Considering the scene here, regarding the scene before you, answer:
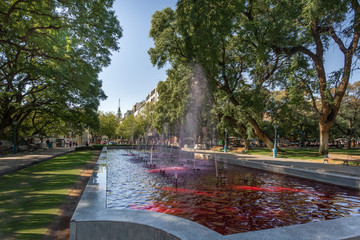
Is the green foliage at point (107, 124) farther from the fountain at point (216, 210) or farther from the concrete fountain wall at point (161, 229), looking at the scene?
the concrete fountain wall at point (161, 229)

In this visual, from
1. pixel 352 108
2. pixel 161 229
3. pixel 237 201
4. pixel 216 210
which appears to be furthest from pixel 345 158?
pixel 352 108

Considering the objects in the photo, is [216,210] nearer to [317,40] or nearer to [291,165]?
[291,165]

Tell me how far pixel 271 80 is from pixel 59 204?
906 inches

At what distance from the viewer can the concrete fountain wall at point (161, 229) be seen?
2.86 m

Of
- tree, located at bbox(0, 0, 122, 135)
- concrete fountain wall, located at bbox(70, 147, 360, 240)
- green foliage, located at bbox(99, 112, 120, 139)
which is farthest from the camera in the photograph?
green foliage, located at bbox(99, 112, 120, 139)

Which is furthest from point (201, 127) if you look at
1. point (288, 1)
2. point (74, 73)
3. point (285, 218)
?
point (285, 218)

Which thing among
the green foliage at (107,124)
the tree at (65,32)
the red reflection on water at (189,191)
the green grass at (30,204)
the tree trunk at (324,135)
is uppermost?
the tree at (65,32)

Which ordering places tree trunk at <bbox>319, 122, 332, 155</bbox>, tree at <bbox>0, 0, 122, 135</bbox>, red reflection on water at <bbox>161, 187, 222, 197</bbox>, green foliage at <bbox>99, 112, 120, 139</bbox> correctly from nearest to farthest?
1. red reflection on water at <bbox>161, 187, 222, 197</bbox>
2. tree at <bbox>0, 0, 122, 135</bbox>
3. tree trunk at <bbox>319, 122, 332, 155</bbox>
4. green foliage at <bbox>99, 112, 120, 139</bbox>

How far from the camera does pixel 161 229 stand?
2.95m

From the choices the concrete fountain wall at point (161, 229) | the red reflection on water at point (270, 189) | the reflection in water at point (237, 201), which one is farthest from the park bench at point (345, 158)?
the concrete fountain wall at point (161, 229)

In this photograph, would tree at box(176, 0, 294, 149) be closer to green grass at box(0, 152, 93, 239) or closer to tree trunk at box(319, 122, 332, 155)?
tree trunk at box(319, 122, 332, 155)

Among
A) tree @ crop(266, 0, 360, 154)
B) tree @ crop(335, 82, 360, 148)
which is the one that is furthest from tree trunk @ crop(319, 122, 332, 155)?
tree @ crop(335, 82, 360, 148)

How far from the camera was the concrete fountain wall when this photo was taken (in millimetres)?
2861

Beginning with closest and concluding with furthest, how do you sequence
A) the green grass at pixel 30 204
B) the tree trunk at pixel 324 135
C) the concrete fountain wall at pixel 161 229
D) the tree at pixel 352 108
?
the concrete fountain wall at pixel 161 229 < the green grass at pixel 30 204 < the tree trunk at pixel 324 135 < the tree at pixel 352 108
